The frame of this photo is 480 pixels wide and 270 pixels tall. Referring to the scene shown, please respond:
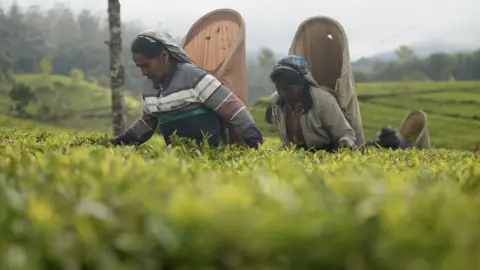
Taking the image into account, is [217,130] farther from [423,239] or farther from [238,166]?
[423,239]

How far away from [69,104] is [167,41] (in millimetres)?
47081

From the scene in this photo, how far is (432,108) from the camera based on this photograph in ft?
137

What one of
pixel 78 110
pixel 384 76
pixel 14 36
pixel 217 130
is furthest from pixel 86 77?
pixel 217 130

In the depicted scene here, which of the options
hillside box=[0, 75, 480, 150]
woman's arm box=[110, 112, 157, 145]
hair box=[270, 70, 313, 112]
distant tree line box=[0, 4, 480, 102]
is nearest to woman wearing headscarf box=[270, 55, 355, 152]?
hair box=[270, 70, 313, 112]

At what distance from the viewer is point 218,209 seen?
3.24 feet

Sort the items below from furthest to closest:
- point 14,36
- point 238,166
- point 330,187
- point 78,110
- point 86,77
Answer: point 86,77 < point 14,36 < point 78,110 < point 238,166 < point 330,187

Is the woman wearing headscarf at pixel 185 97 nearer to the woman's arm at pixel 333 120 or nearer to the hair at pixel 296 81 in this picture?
the hair at pixel 296 81

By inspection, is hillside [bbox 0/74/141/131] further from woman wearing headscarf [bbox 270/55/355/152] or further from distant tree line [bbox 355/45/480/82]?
woman wearing headscarf [bbox 270/55/355/152]

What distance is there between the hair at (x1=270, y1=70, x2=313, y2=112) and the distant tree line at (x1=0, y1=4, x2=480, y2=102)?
127 ft

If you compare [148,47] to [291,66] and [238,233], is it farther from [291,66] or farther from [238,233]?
[238,233]

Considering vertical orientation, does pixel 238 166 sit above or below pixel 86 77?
above

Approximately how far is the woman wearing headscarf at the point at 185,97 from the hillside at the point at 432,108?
990 inches

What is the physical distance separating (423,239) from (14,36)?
6684 centimetres

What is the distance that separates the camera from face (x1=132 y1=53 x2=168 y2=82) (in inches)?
179
